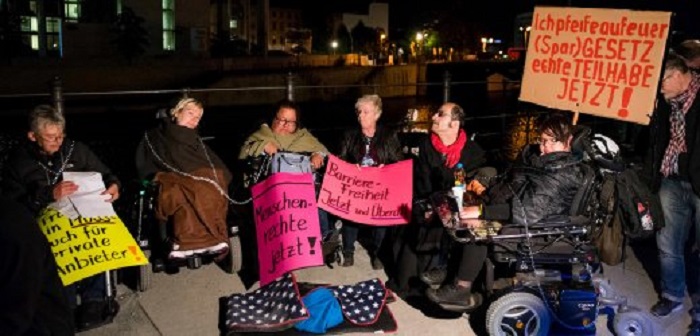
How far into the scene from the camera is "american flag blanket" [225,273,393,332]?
4.86 metres

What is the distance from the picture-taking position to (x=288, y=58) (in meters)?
34.4

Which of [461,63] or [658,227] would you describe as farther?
[461,63]

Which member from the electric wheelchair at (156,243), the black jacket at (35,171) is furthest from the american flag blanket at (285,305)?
the black jacket at (35,171)

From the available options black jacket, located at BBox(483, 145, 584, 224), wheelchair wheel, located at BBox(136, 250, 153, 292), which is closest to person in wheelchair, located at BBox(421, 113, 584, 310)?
black jacket, located at BBox(483, 145, 584, 224)

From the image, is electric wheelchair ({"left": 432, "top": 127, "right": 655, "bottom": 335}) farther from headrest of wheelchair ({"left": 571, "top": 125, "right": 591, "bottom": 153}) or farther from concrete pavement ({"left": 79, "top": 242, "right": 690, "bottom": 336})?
concrete pavement ({"left": 79, "top": 242, "right": 690, "bottom": 336})

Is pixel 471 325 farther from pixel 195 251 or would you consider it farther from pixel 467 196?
pixel 195 251

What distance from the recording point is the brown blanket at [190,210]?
18.1 feet

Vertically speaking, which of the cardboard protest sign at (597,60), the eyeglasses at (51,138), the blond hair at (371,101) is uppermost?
the cardboard protest sign at (597,60)

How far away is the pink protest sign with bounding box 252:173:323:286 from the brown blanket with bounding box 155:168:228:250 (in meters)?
0.36

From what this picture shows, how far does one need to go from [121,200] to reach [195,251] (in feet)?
9.85

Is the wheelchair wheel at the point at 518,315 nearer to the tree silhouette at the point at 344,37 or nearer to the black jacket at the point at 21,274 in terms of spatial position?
the black jacket at the point at 21,274

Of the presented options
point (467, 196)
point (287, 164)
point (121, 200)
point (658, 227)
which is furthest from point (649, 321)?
→ point (121, 200)

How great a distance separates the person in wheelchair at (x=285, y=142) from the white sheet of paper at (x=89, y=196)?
4.60 feet

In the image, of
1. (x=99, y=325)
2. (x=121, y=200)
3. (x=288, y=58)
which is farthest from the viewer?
(x=288, y=58)
